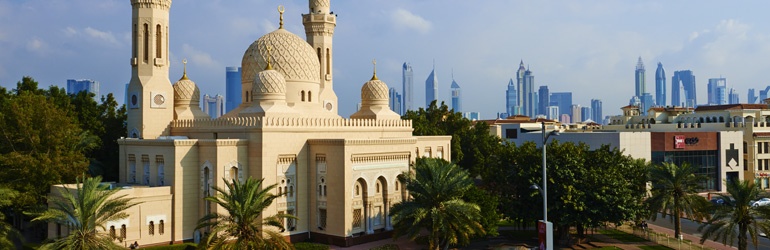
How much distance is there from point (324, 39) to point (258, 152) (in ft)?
46.3

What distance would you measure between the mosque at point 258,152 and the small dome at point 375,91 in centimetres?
280

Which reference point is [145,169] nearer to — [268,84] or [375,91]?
[268,84]

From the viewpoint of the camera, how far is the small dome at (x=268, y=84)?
1358 inches

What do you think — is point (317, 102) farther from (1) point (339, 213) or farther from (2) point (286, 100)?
(1) point (339, 213)

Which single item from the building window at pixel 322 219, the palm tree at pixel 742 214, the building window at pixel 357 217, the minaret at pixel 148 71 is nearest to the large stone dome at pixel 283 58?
the minaret at pixel 148 71

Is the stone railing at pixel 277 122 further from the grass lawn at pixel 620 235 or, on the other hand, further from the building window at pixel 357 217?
the grass lawn at pixel 620 235

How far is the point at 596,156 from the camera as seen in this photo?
34.4 meters

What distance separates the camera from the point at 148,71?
3556cm

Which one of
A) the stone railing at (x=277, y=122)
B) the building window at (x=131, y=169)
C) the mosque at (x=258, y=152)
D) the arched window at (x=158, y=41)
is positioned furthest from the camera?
the arched window at (x=158, y=41)

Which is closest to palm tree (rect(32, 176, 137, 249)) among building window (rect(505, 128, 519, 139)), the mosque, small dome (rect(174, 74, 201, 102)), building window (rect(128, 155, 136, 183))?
the mosque

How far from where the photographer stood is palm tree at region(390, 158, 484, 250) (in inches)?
1127

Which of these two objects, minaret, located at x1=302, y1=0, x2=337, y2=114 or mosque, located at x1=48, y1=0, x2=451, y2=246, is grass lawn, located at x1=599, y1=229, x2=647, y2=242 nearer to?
mosque, located at x1=48, y1=0, x2=451, y2=246

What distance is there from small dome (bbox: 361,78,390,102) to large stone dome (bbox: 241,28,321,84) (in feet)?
12.3

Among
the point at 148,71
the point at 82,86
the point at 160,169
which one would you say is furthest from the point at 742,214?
the point at 82,86
